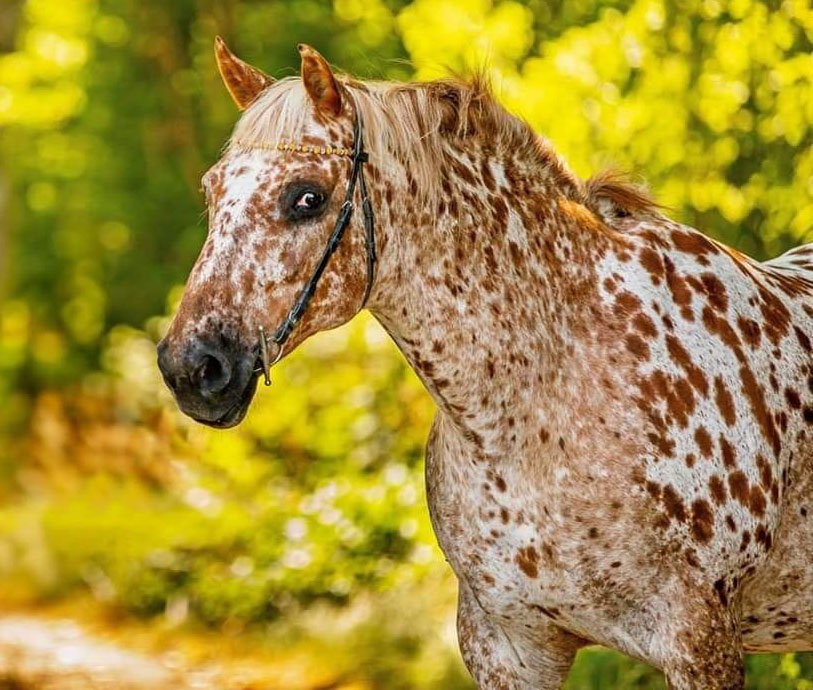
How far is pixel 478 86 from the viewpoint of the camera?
339 cm

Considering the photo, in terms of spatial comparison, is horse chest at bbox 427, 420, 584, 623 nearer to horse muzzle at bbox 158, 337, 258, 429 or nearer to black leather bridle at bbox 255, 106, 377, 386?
black leather bridle at bbox 255, 106, 377, 386

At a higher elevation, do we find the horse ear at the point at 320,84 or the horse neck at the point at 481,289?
the horse ear at the point at 320,84

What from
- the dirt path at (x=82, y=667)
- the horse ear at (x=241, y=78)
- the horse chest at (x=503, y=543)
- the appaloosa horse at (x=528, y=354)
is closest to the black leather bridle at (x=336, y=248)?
the appaloosa horse at (x=528, y=354)

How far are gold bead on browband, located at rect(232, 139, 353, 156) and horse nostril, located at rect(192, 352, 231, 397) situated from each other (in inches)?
19.1

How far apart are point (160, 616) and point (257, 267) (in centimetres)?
532

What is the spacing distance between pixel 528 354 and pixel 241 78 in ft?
3.25

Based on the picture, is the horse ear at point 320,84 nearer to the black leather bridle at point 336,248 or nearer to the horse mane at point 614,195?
Answer: the black leather bridle at point 336,248

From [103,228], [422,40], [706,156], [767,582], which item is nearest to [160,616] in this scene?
[422,40]

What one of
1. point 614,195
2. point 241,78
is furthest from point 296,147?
point 614,195

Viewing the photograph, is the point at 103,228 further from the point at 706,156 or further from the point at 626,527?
the point at 626,527

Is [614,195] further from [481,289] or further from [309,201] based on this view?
[309,201]

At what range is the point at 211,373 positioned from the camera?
2.92 m

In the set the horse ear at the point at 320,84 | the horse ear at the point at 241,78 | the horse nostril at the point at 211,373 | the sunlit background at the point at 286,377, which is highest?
the sunlit background at the point at 286,377

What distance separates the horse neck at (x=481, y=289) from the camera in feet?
10.4
